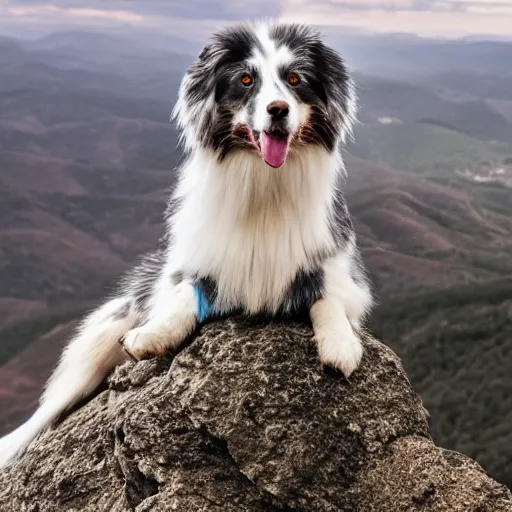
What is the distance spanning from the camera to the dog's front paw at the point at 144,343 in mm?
5062

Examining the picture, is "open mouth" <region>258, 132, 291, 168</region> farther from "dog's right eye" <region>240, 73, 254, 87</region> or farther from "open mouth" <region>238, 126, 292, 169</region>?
"dog's right eye" <region>240, 73, 254, 87</region>

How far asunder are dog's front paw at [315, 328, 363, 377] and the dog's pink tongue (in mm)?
1291

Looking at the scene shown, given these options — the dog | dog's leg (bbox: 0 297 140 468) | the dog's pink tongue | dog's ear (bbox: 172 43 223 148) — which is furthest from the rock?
dog's ear (bbox: 172 43 223 148)

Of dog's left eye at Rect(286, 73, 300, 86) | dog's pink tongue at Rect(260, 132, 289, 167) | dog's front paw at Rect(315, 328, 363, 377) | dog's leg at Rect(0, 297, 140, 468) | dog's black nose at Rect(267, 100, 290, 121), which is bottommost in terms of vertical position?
dog's leg at Rect(0, 297, 140, 468)

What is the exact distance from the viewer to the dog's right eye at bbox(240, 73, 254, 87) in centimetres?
467

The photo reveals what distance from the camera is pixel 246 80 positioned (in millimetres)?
4680

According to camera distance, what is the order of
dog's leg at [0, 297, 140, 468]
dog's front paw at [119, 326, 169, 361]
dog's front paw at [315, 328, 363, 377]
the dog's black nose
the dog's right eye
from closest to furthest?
the dog's black nose, the dog's right eye, dog's front paw at [315, 328, 363, 377], dog's front paw at [119, 326, 169, 361], dog's leg at [0, 297, 140, 468]

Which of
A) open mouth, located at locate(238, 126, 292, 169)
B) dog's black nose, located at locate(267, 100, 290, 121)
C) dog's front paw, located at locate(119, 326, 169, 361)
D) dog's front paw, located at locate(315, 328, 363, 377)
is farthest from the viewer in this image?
dog's front paw, located at locate(119, 326, 169, 361)

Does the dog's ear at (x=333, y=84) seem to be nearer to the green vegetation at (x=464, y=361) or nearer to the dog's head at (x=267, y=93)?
the dog's head at (x=267, y=93)

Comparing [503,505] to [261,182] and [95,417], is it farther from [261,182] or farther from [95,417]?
[95,417]

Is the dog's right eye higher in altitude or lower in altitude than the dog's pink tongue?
higher

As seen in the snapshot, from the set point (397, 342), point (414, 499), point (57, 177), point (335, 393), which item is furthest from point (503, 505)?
point (57, 177)

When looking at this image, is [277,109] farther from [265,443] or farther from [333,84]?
[265,443]

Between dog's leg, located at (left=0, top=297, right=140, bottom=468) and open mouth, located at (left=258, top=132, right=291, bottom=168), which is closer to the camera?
open mouth, located at (left=258, top=132, right=291, bottom=168)
